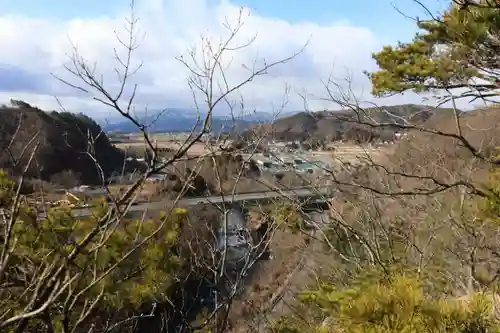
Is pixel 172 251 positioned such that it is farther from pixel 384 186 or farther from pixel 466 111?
pixel 466 111

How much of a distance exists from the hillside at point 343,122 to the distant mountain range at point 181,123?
98mm

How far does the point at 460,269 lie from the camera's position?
6.00 metres

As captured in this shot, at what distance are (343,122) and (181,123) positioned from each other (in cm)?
172

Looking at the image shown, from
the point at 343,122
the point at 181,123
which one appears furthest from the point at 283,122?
the point at 181,123

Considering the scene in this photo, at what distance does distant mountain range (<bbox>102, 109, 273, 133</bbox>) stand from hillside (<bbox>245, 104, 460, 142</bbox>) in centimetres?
10

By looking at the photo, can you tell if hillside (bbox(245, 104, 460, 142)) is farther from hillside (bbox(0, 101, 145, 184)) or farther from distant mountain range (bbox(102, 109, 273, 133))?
hillside (bbox(0, 101, 145, 184))

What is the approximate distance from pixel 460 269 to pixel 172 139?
4.82m

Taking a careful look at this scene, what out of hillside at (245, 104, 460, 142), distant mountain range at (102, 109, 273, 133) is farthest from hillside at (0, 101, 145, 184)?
hillside at (245, 104, 460, 142)

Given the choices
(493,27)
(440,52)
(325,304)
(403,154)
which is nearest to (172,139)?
(325,304)

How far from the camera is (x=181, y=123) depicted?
2852 millimetres

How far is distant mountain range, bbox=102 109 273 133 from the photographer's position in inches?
93.3

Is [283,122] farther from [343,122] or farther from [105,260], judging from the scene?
[105,260]

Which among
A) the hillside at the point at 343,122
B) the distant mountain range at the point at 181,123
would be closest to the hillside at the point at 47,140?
the distant mountain range at the point at 181,123

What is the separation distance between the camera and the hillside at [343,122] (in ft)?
11.9
